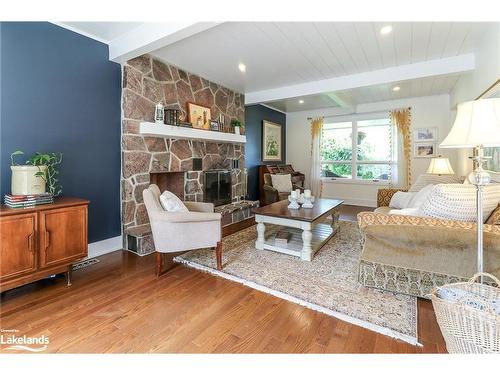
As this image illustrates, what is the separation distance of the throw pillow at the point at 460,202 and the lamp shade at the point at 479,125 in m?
0.66

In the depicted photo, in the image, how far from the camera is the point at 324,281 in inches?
92.4

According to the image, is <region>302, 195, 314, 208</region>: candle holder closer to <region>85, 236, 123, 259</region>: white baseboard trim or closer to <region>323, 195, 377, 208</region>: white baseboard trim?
<region>85, 236, 123, 259</region>: white baseboard trim

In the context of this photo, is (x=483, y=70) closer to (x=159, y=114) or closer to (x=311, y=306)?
(x=311, y=306)

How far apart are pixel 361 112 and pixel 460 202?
488cm

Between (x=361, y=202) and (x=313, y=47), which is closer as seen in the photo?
(x=313, y=47)

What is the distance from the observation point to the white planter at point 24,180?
2148mm

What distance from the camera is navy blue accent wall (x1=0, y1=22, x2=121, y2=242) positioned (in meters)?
2.34

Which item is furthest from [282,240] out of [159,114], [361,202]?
[361,202]

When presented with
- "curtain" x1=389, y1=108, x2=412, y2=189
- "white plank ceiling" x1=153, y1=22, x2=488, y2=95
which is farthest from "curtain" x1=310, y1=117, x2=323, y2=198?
"white plank ceiling" x1=153, y1=22, x2=488, y2=95

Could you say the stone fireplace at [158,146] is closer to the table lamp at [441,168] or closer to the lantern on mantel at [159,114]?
the lantern on mantel at [159,114]

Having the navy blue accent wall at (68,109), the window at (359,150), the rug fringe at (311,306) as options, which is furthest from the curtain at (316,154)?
the navy blue accent wall at (68,109)

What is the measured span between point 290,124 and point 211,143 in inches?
136

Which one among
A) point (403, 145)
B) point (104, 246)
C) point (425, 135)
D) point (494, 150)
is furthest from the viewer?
point (403, 145)
